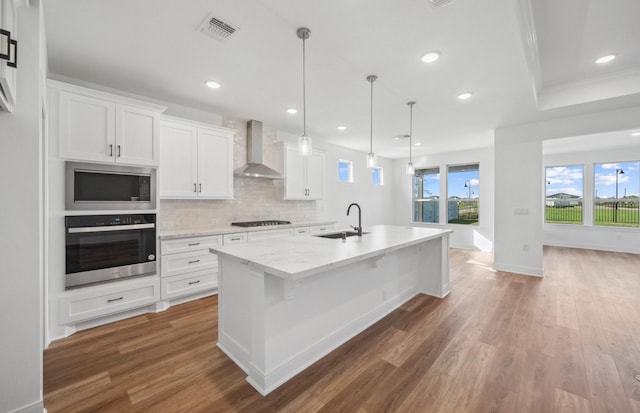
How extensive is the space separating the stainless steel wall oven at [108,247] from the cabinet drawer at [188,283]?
9.8 inches

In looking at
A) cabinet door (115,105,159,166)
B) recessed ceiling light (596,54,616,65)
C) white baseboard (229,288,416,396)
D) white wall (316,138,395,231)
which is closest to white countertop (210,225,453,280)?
white baseboard (229,288,416,396)

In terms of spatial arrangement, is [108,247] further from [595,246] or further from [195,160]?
[595,246]

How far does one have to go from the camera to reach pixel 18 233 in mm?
1434

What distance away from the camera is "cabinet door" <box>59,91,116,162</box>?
96.3 inches

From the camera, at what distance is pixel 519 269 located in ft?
15.1

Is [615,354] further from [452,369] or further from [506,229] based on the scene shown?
[506,229]

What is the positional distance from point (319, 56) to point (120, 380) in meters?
3.08

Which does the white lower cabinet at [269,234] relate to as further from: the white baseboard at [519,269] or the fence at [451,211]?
the fence at [451,211]

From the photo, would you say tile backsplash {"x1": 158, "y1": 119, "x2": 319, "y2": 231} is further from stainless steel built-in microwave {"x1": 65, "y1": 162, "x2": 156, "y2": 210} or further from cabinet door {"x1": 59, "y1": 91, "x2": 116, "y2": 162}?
cabinet door {"x1": 59, "y1": 91, "x2": 116, "y2": 162}

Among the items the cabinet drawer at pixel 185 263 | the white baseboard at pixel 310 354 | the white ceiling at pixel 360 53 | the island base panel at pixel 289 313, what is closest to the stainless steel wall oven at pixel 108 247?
the cabinet drawer at pixel 185 263

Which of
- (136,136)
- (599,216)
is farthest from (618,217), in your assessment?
(136,136)

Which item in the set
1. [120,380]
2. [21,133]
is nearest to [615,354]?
[120,380]

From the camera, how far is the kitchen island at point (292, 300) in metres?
1.71

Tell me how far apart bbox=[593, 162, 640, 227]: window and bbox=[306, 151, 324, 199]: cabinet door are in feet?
23.6
